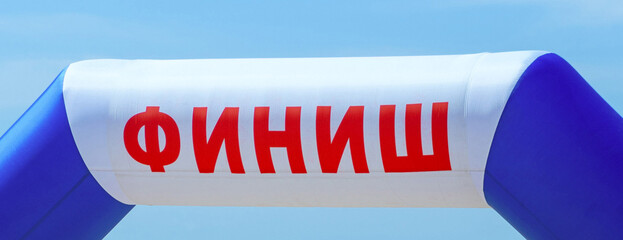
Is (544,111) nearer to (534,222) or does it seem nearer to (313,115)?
(534,222)

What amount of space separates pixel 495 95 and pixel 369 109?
62 cm

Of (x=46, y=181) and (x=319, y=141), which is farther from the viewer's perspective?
(x=46, y=181)

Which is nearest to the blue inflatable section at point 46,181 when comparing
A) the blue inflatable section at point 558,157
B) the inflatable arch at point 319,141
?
the inflatable arch at point 319,141

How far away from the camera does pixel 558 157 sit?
15.0 feet

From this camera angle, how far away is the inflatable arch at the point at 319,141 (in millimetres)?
4633

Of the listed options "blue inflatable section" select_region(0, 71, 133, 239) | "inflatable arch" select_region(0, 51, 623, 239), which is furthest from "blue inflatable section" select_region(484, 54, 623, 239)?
"blue inflatable section" select_region(0, 71, 133, 239)

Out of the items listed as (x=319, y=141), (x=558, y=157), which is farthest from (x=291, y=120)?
(x=558, y=157)

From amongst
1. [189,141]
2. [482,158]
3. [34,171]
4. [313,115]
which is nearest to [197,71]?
[189,141]

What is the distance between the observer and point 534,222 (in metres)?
4.75

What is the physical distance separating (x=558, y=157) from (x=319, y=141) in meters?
1.16

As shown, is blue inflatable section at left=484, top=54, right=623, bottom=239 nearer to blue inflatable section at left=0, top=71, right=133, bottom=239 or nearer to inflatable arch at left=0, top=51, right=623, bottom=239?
inflatable arch at left=0, top=51, right=623, bottom=239

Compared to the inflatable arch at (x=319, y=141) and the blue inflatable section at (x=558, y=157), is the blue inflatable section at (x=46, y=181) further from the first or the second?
the blue inflatable section at (x=558, y=157)

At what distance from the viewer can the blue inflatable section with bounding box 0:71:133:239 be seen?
5.27 metres

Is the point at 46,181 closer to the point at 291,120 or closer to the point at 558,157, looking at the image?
the point at 291,120
